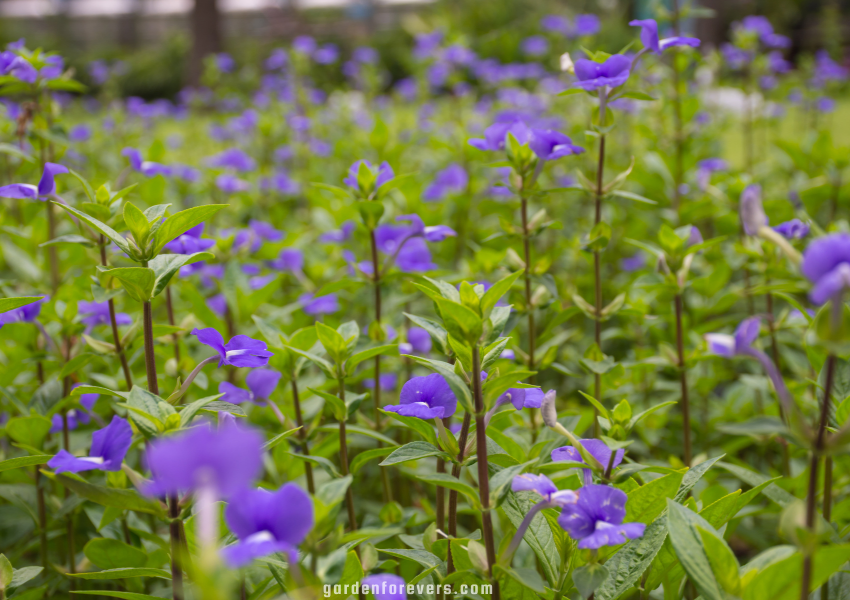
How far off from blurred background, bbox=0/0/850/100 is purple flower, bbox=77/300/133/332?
1.61 metres

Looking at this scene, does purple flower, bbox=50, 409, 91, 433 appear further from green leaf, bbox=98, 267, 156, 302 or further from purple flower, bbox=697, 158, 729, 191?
purple flower, bbox=697, 158, 729, 191

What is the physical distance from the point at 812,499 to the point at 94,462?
1.01 m

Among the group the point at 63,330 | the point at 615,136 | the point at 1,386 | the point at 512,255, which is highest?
the point at 615,136

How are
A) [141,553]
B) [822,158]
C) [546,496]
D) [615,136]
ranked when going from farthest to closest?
[615,136] < [822,158] < [141,553] < [546,496]

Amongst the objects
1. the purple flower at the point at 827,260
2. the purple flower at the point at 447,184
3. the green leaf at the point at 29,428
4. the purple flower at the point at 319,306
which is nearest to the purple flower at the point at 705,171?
the purple flower at the point at 447,184

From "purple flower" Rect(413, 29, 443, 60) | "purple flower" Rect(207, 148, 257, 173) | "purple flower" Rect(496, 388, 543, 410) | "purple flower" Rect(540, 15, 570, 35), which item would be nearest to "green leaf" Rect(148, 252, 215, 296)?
"purple flower" Rect(496, 388, 543, 410)

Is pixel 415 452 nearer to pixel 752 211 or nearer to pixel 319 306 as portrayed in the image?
pixel 752 211

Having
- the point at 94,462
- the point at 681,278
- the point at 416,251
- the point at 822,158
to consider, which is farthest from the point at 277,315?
the point at 822,158

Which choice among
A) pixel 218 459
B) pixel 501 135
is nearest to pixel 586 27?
pixel 501 135

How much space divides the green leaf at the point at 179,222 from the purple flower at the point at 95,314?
1.85 feet

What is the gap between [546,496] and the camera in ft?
2.85

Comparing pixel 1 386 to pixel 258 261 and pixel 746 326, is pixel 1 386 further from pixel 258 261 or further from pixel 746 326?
pixel 746 326

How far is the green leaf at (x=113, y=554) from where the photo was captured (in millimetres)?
1257

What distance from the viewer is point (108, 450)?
1.07 metres
